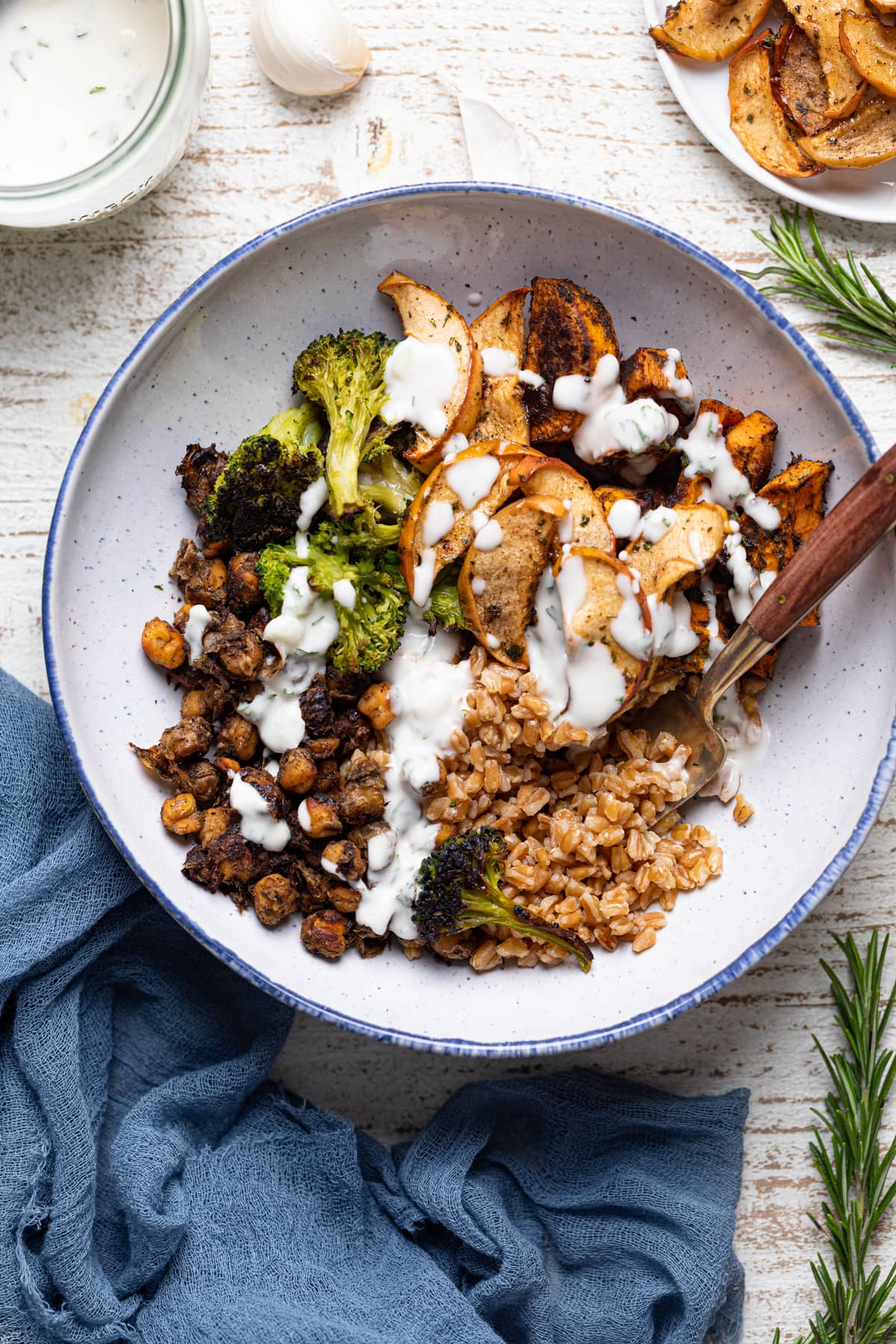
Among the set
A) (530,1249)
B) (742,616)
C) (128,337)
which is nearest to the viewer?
(742,616)

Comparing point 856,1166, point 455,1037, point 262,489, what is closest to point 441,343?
point 262,489

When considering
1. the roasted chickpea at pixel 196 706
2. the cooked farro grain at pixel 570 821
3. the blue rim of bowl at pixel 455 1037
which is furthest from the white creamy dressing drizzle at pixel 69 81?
the cooked farro grain at pixel 570 821

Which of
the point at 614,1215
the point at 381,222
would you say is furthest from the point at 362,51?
the point at 614,1215

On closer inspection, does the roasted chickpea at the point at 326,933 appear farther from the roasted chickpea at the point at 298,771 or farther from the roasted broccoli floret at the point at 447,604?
the roasted broccoli floret at the point at 447,604

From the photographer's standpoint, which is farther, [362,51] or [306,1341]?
[362,51]

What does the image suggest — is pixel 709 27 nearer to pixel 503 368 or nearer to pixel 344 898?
pixel 503 368

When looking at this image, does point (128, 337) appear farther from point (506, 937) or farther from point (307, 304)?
point (506, 937)
